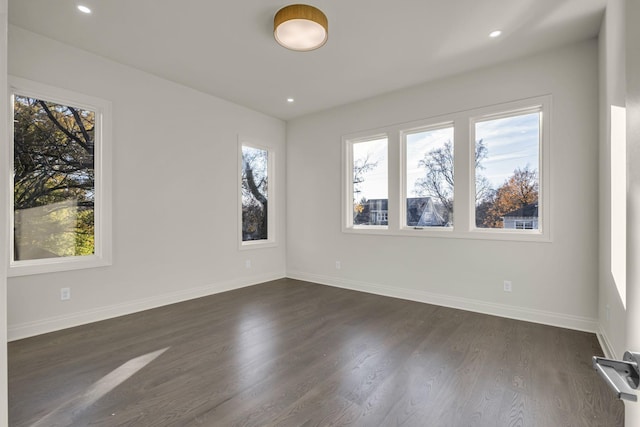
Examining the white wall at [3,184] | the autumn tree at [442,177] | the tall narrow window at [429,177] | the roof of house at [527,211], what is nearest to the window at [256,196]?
the tall narrow window at [429,177]

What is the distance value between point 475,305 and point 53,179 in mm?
4846

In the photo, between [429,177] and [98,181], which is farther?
[429,177]

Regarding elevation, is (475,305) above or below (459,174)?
below

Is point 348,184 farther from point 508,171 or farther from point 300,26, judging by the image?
point 300,26

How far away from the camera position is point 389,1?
2.55 m

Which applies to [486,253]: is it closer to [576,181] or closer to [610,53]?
[576,181]

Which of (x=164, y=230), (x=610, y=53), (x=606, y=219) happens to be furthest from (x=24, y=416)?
(x=610, y=53)

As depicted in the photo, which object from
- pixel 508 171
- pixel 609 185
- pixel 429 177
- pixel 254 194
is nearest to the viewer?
pixel 609 185

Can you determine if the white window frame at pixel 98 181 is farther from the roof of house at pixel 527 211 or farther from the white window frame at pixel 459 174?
the roof of house at pixel 527 211

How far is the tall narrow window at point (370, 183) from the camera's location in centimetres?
464

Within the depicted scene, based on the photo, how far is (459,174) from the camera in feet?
12.6

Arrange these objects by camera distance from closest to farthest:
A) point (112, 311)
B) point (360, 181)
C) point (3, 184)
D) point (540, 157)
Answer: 1. point (3, 184)
2. point (540, 157)
3. point (112, 311)
4. point (360, 181)

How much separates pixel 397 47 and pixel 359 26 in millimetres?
560

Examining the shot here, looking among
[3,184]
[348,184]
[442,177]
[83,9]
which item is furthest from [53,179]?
[442,177]
